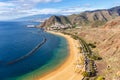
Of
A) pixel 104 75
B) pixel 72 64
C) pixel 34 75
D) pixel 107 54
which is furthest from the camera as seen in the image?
pixel 107 54

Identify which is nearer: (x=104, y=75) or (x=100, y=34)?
(x=104, y=75)

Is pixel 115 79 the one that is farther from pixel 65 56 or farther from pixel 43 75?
pixel 65 56

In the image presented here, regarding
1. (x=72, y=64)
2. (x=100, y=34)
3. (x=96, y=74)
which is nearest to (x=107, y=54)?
(x=72, y=64)

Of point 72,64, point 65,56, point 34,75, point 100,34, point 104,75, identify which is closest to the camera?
point 104,75

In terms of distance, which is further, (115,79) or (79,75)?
(79,75)

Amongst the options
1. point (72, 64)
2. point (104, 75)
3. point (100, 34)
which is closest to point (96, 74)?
point (104, 75)

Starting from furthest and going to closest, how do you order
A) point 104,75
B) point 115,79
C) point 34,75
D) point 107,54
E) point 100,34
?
point 100,34
point 107,54
point 34,75
point 104,75
point 115,79

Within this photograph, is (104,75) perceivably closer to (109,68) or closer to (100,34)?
(109,68)

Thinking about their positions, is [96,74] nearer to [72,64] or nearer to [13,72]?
[72,64]

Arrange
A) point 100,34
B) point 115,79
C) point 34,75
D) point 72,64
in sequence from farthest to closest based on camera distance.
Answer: point 100,34 < point 72,64 < point 34,75 < point 115,79
